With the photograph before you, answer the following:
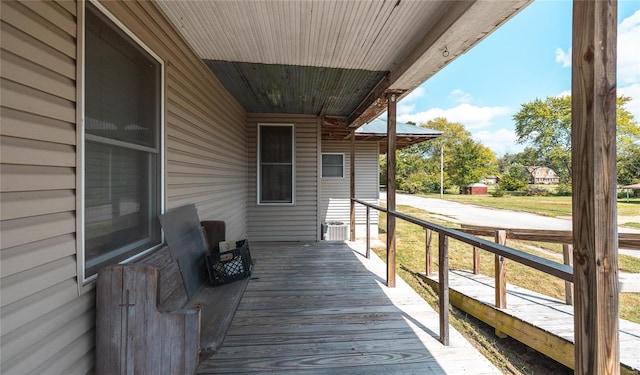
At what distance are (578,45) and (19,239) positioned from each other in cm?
231

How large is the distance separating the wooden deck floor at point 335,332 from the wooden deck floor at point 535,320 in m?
1.49

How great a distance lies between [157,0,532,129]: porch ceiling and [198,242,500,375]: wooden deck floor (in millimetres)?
2448

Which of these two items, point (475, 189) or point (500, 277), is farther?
point (475, 189)

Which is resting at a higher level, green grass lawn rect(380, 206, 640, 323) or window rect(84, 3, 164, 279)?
window rect(84, 3, 164, 279)

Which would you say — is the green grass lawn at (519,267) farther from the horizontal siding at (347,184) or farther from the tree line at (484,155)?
the tree line at (484,155)

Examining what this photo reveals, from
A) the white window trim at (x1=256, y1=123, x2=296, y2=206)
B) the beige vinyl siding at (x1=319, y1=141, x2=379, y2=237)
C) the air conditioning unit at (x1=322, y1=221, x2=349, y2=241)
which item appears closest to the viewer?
the white window trim at (x1=256, y1=123, x2=296, y2=206)

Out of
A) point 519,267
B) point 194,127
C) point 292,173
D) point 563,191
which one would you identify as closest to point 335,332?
point 194,127

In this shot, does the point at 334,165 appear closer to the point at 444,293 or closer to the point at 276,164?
the point at 276,164

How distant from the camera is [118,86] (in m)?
1.61

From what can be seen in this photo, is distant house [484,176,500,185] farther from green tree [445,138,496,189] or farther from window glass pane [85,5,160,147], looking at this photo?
window glass pane [85,5,160,147]

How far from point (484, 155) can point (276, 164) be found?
123 ft

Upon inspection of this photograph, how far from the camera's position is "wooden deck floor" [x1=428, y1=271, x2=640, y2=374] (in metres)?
2.51

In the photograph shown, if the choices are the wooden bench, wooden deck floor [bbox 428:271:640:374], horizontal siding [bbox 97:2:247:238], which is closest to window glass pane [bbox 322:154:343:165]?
horizontal siding [bbox 97:2:247:238]

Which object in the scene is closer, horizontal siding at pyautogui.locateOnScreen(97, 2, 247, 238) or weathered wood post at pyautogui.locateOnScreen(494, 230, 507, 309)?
horizontal siding at pyautogui.locateOnScreen(97, 2, 247, 238)
